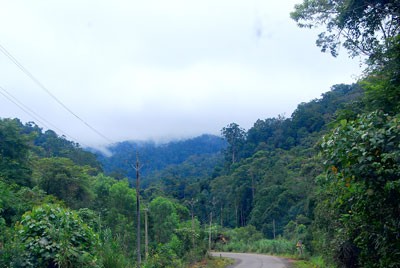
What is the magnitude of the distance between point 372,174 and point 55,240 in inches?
308

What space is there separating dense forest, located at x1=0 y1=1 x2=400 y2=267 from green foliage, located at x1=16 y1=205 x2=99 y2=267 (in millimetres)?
26

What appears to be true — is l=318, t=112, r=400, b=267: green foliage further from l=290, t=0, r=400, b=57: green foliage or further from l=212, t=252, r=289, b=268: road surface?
l=212, t=252, r=289, b=268: road surface

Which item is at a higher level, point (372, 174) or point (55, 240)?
point (372, 174)

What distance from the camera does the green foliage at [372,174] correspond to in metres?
5.54

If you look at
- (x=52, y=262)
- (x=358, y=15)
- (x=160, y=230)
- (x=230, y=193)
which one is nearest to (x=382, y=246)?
(x=52, y=262)

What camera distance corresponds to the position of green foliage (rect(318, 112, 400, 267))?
218 inches

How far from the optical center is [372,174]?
5676mm

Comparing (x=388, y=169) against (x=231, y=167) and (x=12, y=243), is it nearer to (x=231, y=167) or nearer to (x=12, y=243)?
(x=12, y=243)

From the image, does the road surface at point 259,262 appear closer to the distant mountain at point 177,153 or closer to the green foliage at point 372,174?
the green foliage at point 372,174

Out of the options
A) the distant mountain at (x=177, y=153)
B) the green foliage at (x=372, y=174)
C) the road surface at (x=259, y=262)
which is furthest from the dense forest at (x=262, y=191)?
the distant mountain at (x=177, y=153)

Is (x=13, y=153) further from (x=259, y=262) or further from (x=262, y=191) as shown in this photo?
(x=262, y=191)

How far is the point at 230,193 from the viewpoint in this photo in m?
67.4

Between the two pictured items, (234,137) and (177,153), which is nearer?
(234,137)

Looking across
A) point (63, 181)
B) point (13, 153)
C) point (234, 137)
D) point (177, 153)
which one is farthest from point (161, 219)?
point (177, 153)
